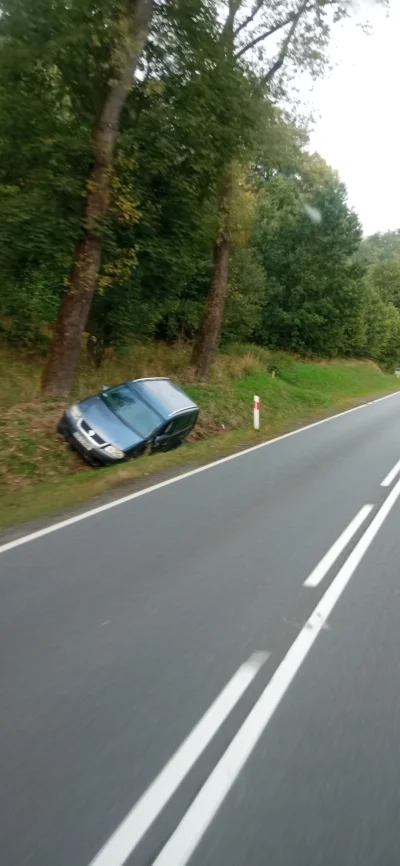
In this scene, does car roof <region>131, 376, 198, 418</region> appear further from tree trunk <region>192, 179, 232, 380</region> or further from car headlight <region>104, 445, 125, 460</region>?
tree trunk <region>192, 179, 232, 380</region>

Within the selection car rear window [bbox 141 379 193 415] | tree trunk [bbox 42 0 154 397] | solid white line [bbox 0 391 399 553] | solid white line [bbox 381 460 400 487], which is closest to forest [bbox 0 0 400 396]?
tree trunk [bbox 42 0 154 397]

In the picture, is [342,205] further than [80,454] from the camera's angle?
Yes

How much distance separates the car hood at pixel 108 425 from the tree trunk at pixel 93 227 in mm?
2874

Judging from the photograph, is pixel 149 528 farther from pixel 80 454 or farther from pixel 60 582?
pixel 80 454

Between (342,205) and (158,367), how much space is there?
65.3ft

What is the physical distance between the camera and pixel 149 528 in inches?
338

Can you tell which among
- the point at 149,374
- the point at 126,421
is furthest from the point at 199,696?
the point at 149,374

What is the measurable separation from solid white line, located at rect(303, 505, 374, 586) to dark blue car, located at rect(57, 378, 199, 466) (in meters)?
4.32

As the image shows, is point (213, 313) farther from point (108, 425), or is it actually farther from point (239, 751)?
point (239, 751)

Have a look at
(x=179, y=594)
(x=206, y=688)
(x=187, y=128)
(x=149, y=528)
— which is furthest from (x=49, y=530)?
(x=187, y=128)

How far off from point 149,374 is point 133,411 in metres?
8.63

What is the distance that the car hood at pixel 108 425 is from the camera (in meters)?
12.5

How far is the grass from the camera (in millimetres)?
11039

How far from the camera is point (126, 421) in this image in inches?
512
